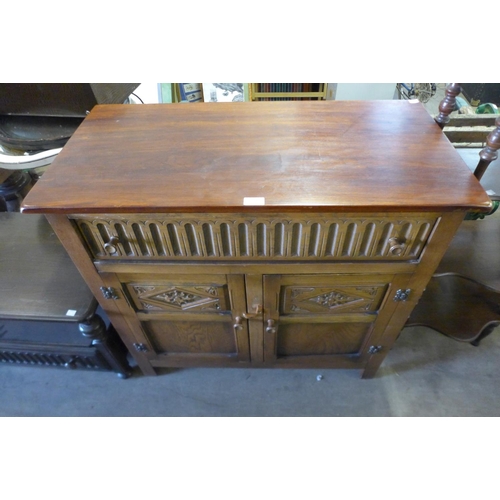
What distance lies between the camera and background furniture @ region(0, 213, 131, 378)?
3.11ft

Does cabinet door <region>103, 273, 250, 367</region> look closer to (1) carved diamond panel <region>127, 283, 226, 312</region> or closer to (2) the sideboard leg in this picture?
(1) carved diamond panel <region>127, 283, 226, 312</region>

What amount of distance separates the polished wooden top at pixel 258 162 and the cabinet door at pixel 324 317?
24 cm

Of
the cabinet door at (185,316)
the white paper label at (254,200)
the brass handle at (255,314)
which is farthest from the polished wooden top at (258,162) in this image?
the brass handle at (255,314)

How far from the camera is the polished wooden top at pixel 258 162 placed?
1.91 feet

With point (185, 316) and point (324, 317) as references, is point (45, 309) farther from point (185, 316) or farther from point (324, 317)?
point (324, 317)

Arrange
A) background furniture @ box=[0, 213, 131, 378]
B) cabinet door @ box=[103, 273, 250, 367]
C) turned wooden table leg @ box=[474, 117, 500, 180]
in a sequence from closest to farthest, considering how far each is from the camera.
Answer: turned wooden table leg @ box=[474, 117, 500, 180], cabinet door @ box=[103, 273, 250, 367], background furniture @ box=[0, 213, 131, 378]

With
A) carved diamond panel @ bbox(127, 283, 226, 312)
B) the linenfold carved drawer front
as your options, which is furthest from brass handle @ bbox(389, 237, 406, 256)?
carved diamond panel @ bbox(127, 283, 226, 312)

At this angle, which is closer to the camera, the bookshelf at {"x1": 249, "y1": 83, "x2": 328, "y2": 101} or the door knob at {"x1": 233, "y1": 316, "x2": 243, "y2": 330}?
the door knob at {"x1": 233, "y1": 316, "x2": 243, "y2": 330}

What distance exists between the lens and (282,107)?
2.70ft

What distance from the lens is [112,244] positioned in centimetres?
67

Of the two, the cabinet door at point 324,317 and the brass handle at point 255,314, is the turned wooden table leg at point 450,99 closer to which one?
the cabinet door at point 324,317

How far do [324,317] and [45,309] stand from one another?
0.82 m

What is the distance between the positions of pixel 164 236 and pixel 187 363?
2.04 ft

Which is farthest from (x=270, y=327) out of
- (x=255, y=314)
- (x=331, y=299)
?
(x=331, y=299)
